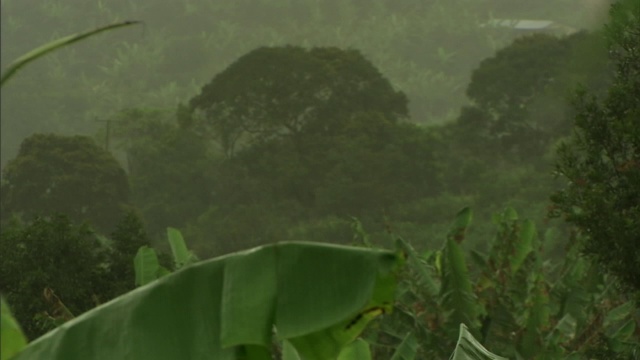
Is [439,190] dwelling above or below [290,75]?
below

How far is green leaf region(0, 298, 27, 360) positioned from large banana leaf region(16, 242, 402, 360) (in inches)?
11.7

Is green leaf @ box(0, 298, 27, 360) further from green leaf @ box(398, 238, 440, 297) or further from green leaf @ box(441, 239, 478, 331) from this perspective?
green leaf @ box(398, 238, 440, 297)

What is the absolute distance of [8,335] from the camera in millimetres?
3004

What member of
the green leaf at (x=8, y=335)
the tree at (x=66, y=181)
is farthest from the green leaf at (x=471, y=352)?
the tree at (x=66, y=181)

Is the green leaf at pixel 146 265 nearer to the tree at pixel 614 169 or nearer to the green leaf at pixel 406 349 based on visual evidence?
the green leaf at pixel 406 349

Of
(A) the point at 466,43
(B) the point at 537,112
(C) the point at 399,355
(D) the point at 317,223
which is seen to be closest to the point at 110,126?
(D) the point at 317,223

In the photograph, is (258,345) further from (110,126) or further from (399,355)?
(110,126)

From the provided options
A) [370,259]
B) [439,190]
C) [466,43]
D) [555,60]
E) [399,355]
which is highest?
[370,259]

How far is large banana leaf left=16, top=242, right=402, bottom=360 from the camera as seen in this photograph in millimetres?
3086

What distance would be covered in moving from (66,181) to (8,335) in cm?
3038

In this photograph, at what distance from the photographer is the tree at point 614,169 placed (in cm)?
884

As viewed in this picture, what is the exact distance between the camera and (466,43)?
3863 inches

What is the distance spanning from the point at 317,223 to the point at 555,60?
11.6 metres

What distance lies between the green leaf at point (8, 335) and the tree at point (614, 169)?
6323 millimetres
